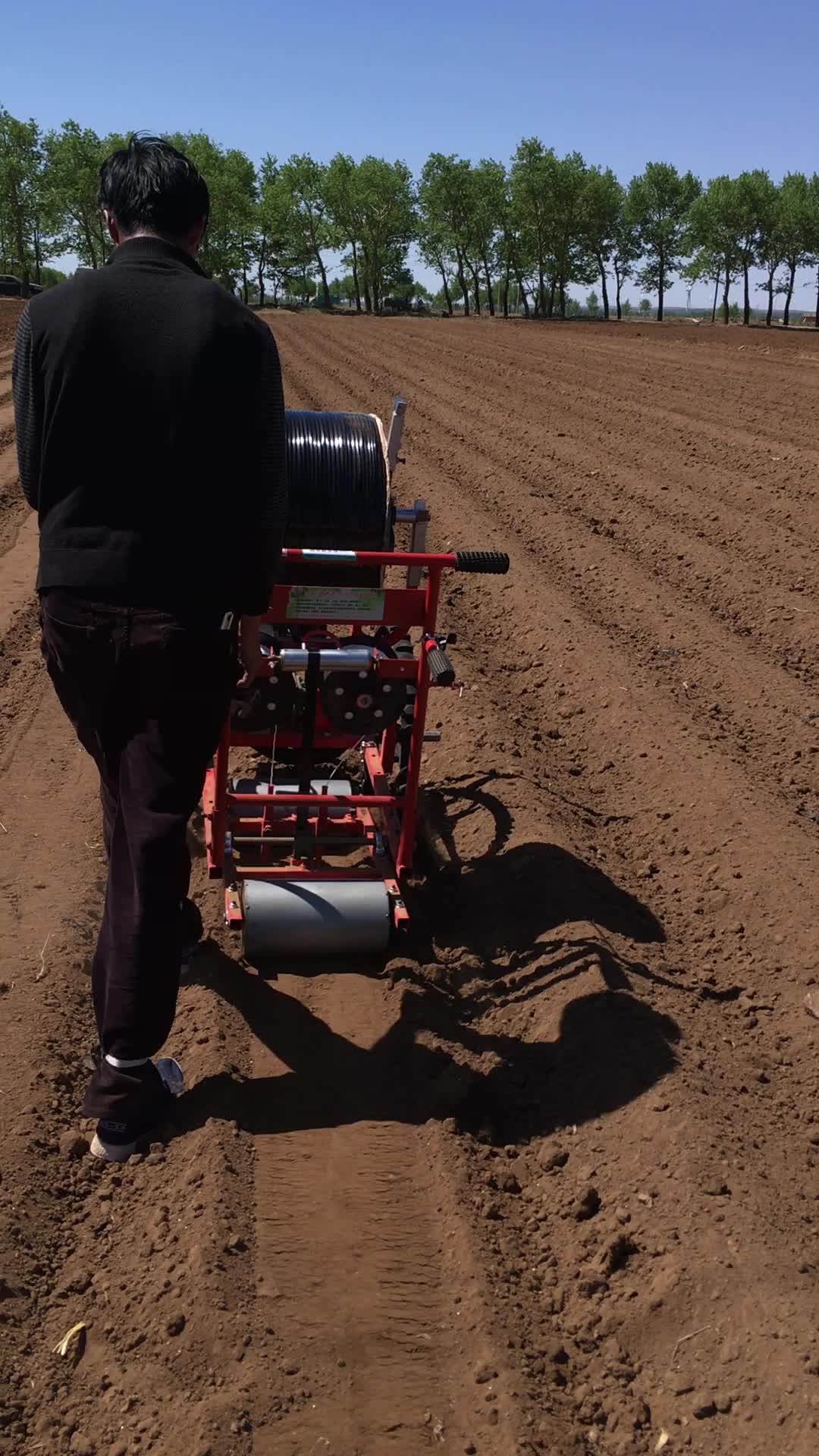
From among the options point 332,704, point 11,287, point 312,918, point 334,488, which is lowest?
point 312,918

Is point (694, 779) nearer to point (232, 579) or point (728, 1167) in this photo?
point (728, 1167)

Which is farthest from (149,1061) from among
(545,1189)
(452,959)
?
(452,959)

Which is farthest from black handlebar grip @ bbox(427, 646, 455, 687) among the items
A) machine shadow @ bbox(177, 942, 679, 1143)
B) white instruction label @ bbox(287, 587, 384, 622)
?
machine shadow @ bbox(177, 942, 679, 1143)

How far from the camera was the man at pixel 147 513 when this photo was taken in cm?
281

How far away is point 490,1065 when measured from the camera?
151 inches

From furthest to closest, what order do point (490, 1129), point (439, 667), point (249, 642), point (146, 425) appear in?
point (439, 667) → point (490, 1129) → point (249, 642) → point (146, 425)

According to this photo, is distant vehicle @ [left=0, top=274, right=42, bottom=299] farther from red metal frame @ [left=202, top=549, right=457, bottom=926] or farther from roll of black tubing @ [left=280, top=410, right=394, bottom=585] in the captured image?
red metal frame @ [left=202, top=549, right=457, bottom=926]

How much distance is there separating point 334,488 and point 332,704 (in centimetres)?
92

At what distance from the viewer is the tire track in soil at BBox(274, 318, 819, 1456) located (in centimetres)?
269

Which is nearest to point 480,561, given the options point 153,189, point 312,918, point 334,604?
point 334,604

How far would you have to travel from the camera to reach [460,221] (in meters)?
75.7

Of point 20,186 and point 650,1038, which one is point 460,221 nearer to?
point 20,186

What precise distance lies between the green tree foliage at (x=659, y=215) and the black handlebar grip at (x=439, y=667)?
7761 centimetres

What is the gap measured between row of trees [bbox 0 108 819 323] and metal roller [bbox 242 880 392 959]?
68.9 metres
